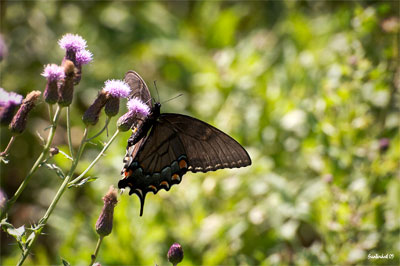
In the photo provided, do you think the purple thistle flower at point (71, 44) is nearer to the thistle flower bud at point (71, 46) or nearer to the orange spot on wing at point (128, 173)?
the thistle flower bud at point (71, 46)

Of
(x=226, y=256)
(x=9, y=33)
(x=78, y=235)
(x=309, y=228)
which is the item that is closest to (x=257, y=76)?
(x=309, y=228)

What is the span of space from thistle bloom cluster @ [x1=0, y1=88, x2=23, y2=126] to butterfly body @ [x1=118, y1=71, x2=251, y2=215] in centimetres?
57

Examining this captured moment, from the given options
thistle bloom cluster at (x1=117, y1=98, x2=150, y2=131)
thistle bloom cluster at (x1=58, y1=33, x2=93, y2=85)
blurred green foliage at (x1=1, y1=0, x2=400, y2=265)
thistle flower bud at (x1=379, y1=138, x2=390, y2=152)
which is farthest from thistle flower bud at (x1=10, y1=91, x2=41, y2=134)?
thistle flower bud at (x1=379, y1=138, x2=390, y2=152)

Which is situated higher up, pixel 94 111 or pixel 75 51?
pixel 75 51

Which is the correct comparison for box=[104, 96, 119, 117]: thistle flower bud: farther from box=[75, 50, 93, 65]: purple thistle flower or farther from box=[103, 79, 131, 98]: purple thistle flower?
box=[75, 50, 93, 65]: purple thistle flower

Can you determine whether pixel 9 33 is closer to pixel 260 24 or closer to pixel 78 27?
pixel 78 27

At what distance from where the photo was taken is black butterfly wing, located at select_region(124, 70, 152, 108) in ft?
7.02

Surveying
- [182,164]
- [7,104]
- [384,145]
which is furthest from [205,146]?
[384,145]

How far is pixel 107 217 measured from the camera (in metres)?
1.76

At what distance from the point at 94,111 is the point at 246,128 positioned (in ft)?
6.05

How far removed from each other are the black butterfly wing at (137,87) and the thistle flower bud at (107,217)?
1.66 ft

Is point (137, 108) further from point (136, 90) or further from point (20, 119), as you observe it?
point (20, 119)

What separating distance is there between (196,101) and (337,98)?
1582 mm

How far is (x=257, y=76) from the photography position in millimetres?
3861
